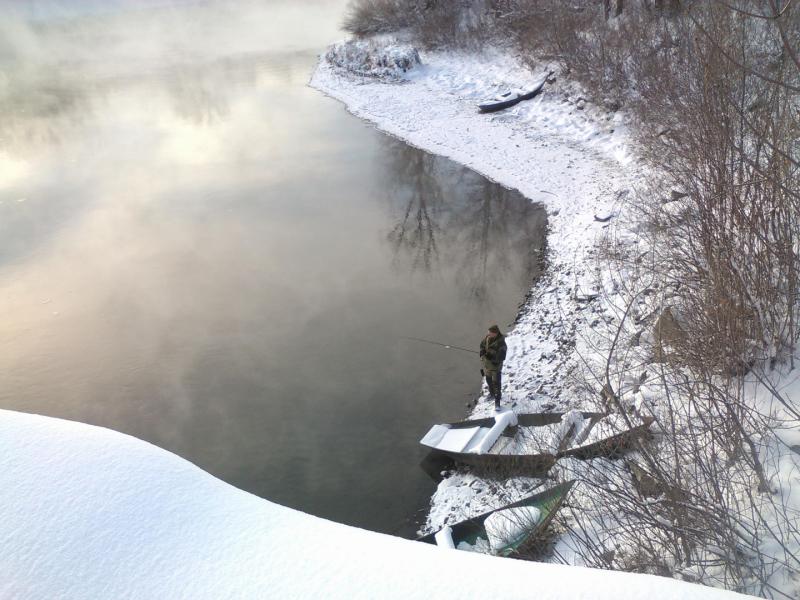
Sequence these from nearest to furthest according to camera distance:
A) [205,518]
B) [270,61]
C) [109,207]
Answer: [205,518] < [109,207] < [270,61]

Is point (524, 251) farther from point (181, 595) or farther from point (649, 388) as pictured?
point (181, 595)

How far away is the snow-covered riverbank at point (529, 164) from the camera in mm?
9602

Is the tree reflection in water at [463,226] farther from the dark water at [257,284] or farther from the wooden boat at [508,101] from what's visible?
the wooden boat at [508,101]

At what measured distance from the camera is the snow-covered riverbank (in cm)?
A: 960

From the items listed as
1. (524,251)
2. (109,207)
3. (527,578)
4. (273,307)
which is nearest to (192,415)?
(273,307)

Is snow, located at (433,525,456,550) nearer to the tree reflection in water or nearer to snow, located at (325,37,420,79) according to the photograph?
the tree reflection in water

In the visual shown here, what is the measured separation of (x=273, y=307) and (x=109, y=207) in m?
7.73

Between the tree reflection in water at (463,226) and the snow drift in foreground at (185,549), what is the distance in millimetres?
8939

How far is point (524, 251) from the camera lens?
14.4 metres

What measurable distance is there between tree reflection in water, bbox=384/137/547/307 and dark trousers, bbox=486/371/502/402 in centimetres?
332

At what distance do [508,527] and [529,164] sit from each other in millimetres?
14039

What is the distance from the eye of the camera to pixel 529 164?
18.6 m

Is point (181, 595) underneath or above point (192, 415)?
above

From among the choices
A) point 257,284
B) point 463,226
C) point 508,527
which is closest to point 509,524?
point 508,527
